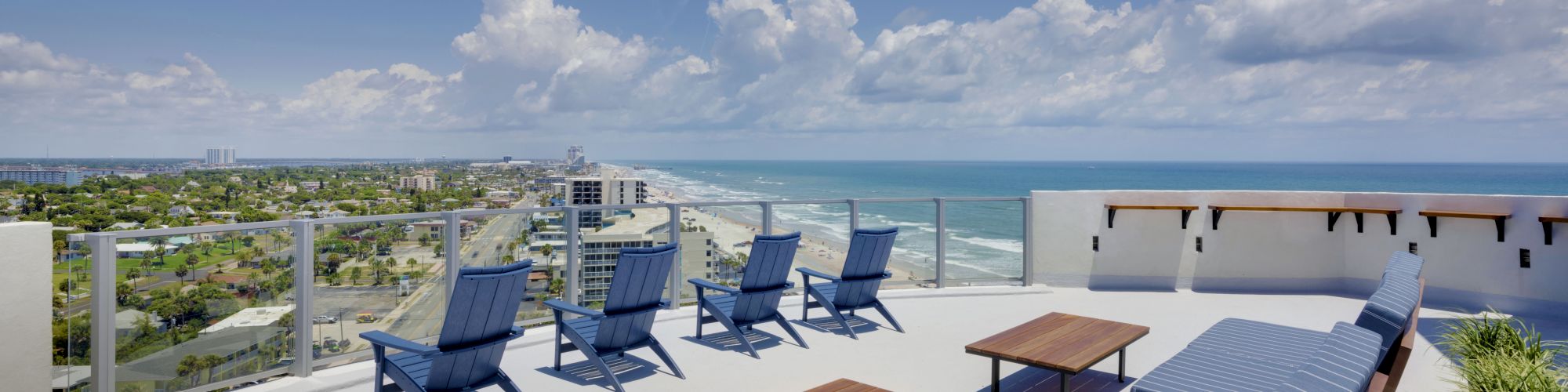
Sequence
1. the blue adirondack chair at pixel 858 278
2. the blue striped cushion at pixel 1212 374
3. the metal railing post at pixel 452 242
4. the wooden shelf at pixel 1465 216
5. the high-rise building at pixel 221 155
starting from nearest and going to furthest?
the blue striped cushion at pixel 1212 374
the metal railing post at pixel 452 242
the blue adirondack chair at pixel 858 278
the wooden shelf at pixel 1465 216
the high-rise building at pixel 221 155

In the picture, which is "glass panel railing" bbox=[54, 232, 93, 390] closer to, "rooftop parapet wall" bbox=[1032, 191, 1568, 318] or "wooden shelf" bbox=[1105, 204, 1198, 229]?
"rooftop parapet wall" bbox=[1032, 191, 1568, 318]

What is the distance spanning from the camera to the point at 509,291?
391 cm

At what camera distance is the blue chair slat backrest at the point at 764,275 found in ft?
18.0

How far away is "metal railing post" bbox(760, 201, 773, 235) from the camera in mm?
7332

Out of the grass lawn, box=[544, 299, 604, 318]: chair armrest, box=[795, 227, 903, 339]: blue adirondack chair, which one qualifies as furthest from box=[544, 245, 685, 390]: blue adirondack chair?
the grass lawn

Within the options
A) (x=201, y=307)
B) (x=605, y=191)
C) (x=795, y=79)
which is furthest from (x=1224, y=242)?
(x=795, y=79)

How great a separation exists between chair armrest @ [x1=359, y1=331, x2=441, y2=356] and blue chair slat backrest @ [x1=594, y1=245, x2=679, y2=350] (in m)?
1.09

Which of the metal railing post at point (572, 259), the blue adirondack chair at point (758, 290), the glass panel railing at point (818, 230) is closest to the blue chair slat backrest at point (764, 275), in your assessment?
the blue adirondack chair at point (758, 290)

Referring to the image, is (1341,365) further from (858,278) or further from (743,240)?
(743,240)

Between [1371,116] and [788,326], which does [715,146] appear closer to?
[1371,116]

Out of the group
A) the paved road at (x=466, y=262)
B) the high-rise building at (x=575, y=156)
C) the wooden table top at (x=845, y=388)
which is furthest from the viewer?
the high-rise building at (x=575, y=156)

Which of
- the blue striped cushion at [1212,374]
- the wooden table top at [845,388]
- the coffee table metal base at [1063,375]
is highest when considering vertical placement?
the blue striped cushion at [1212,374]

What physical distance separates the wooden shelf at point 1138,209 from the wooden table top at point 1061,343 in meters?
3.99

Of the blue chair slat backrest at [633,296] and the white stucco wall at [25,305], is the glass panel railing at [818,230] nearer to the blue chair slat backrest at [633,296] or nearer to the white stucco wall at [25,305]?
the blue chair slat backrest at [633,296]
